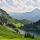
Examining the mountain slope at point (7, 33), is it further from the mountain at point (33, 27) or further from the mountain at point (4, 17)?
the mountain at point (33, 27)

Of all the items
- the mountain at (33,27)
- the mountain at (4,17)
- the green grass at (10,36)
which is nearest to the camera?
the green grass at (10,36)

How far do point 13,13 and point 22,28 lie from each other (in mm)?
738

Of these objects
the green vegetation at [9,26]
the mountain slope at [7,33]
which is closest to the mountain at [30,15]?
the green vegetation at [9,26]

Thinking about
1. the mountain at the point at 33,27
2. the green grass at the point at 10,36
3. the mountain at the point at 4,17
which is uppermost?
the mountain at the point at 4,17

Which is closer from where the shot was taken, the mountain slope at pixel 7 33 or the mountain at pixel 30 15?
the mountain slope at pixel 7 33

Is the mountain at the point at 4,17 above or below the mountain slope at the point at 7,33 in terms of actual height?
above

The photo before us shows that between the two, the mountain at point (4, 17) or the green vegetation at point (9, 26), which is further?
the mountain at point (4, 17)

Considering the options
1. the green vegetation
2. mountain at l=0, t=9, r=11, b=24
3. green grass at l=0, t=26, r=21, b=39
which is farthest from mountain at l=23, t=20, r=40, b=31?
mountain at l=0, t=9, r=11, b=24

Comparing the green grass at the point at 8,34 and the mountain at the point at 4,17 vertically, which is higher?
the mountain at the point at 4,17

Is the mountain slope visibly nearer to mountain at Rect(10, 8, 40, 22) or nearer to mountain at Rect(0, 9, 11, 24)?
mountain at Rect(0, 9, 11, 24)

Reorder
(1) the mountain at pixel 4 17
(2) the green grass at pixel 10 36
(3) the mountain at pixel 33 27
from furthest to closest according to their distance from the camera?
(1) the mountain at pixel 4 17, (3) the mountain at pixel 33 27, (2) the green grass at pixel 10 36

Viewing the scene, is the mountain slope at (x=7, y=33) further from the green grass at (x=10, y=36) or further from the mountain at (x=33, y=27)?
the mountain at (x=33, y=27)

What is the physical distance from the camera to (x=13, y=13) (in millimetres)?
6410

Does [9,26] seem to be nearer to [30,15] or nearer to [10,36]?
[10,36]
